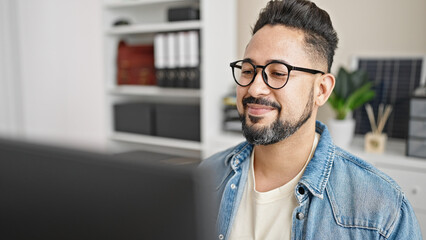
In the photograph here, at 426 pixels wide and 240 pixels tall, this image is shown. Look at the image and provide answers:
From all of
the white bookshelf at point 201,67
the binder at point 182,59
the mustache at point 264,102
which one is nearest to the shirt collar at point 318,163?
the mustache at point 264,102

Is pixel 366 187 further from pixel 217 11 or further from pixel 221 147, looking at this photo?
pixel 217 11

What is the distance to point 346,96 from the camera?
6.63ft

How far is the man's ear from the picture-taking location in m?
1.07

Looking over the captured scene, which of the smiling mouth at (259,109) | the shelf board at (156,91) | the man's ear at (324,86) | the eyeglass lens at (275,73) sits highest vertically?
the eyeglass lens at (275,73)

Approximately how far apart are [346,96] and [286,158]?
3.57 ft

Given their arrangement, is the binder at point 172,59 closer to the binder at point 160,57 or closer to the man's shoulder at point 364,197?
the binder at point 160,57

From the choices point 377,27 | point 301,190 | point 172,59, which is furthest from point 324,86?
point 172,59

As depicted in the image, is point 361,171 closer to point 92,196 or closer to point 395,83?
point 92,196

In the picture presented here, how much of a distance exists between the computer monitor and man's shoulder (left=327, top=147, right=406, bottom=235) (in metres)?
0.65

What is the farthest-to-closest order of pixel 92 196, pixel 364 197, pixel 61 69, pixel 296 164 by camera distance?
pixel 61 69
pixel 296 164
pixel 364 197
pixel 92 196

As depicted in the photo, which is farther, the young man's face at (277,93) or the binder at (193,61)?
the binder at (193,61)

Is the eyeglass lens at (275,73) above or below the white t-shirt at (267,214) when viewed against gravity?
above

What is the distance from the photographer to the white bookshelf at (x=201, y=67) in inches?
91.8

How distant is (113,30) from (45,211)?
2.38 m
